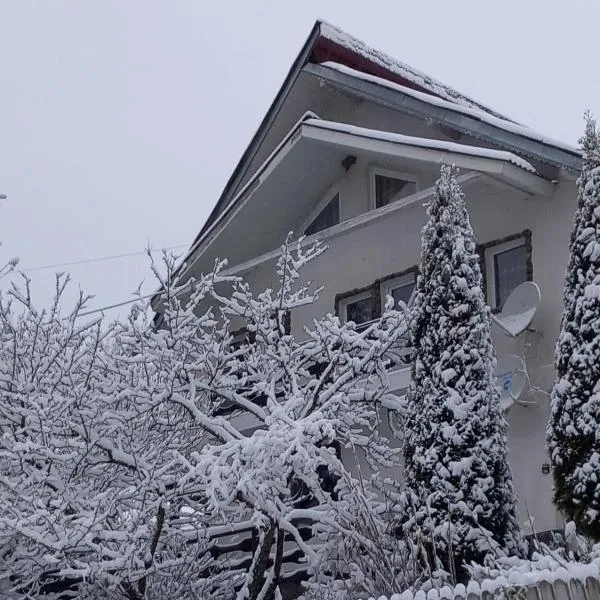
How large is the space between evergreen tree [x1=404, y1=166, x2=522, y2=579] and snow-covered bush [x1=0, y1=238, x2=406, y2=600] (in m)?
0.54

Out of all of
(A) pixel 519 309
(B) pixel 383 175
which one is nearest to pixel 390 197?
(B) pixel 383 175

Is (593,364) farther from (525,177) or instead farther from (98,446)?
(98,446)

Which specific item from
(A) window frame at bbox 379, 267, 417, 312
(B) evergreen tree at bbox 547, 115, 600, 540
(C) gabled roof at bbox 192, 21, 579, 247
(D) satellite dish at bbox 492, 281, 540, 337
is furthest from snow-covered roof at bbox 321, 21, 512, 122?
(B) evergreen tree at bbox 547, 115, 600, 540

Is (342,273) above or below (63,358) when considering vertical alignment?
above

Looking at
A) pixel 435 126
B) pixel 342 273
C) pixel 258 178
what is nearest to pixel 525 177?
pixel 435 126

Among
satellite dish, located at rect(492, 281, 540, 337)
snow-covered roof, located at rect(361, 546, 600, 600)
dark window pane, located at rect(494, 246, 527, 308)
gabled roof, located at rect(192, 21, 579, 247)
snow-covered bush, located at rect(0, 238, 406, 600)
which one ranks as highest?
gabled roof, located at rect(192, 21, 579, 247)

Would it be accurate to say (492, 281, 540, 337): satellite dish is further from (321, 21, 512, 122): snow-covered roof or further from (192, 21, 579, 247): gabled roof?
(321, 21, 512, 122): snow-covered roof

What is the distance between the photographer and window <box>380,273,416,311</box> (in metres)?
13.4

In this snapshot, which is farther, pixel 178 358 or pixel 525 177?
pixel 525 177

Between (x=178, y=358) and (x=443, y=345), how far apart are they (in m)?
2.59

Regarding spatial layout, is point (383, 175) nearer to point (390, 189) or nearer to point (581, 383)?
point (390, 189)

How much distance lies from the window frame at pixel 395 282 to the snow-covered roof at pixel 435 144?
5.21ft

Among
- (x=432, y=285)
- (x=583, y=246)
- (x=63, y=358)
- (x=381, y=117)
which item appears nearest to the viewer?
(x=583, y=246)

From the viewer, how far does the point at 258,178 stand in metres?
15.0
